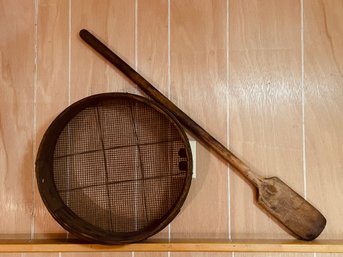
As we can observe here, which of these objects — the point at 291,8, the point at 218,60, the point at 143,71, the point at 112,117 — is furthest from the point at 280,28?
the point at 112,117

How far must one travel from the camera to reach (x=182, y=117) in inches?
37.4

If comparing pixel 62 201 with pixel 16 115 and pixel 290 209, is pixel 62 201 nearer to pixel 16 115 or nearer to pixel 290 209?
pixel 16 115

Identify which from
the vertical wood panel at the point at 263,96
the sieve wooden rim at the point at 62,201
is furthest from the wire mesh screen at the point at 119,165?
the vertical wood panel at the point at 263,96

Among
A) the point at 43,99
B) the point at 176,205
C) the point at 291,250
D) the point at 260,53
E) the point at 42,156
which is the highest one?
the point at 260,53

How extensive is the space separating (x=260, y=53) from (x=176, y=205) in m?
0.42

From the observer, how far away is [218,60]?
39.5 inches

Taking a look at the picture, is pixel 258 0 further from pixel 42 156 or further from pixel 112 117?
pixel 42 156

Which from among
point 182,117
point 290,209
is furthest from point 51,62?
point 290,209

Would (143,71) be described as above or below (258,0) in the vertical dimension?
below

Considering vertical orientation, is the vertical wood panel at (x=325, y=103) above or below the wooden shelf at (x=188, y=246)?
above

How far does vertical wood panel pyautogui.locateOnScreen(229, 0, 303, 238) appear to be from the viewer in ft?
3.21

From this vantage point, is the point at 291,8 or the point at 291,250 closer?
the point at 291,250

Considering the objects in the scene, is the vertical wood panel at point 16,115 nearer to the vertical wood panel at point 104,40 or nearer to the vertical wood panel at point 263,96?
the vertical wood panel at point 104,40

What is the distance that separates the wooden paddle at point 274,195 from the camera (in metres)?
0.93
